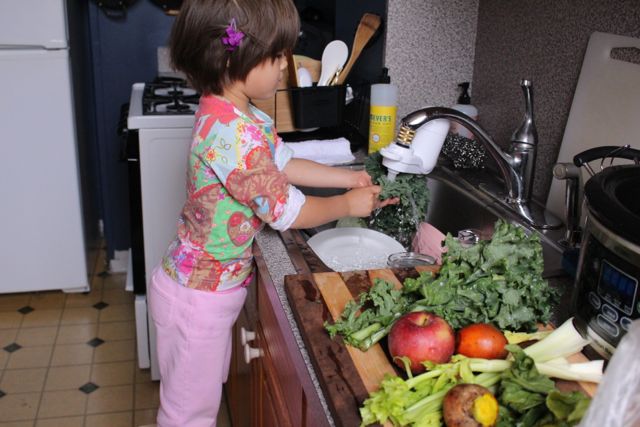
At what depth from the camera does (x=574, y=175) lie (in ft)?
3.93

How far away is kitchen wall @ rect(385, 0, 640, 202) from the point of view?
1431mm

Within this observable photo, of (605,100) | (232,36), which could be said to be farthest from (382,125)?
(232,36)

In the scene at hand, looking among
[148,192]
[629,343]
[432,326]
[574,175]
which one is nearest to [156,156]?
[148,192]

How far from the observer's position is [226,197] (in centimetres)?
128

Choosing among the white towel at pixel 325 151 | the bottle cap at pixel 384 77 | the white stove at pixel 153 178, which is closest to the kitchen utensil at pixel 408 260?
the white towel at pixel 325 151

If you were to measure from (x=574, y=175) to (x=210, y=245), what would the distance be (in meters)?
0.69

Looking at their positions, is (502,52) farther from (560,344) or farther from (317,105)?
(560,344)

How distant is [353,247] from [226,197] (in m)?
0.29

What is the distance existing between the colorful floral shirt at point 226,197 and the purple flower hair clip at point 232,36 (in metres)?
0.13

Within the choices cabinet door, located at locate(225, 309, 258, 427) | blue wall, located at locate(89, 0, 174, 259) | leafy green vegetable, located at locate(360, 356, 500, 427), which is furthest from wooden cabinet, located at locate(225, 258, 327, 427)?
blue wall, located at locate(89, 0, 174, 259)

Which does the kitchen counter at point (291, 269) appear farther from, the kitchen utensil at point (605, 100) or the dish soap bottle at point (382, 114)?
the dish soap bottle at point (382, 114)

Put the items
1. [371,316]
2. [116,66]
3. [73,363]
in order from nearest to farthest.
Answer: [371,316] < [73,363] < [116,66]

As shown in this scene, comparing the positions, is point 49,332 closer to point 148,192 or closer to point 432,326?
point 148,192

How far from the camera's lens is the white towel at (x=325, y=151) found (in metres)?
1.76
